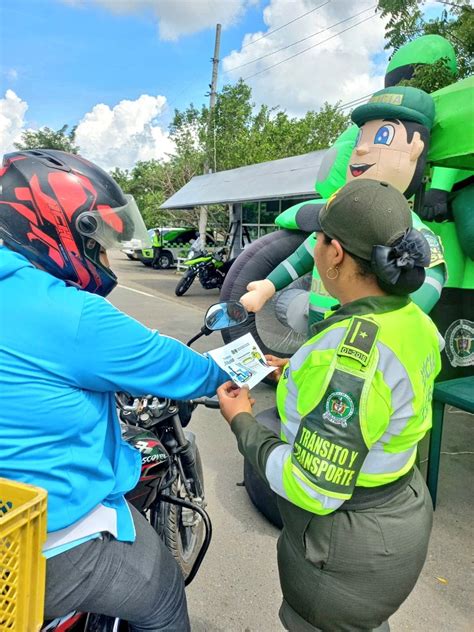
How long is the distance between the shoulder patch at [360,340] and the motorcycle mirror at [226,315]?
70 cm

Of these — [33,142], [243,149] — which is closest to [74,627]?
[243,149]

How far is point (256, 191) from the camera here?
34.6ft

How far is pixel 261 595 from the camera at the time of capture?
2.32 meters

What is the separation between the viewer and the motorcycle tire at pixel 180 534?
1.94 meters

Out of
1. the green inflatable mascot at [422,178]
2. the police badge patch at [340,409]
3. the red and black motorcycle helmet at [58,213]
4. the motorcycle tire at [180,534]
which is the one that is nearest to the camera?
the police badge patch at [340,409]

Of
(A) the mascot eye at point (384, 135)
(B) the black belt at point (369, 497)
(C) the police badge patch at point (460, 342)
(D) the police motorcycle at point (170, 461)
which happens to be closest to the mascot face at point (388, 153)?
(A) the mascot eye at point (384, 135)

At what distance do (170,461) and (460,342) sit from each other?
319 cm

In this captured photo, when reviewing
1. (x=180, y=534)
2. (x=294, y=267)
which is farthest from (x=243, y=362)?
(x=294, y=267)

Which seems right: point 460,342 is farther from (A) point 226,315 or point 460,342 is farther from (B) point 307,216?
(A) point 226,315

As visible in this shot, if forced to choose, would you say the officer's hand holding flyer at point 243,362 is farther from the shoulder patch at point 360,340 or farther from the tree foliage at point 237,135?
the tree foliage at point 237,135

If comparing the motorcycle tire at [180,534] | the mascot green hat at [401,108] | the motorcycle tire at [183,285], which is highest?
the mascot green hat at [401,108]

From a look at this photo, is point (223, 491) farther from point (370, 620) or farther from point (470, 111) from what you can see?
point (470, 111)

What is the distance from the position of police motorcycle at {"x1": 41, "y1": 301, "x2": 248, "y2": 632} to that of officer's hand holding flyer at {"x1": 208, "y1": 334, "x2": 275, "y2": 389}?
15cm

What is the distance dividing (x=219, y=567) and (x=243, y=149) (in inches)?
646
